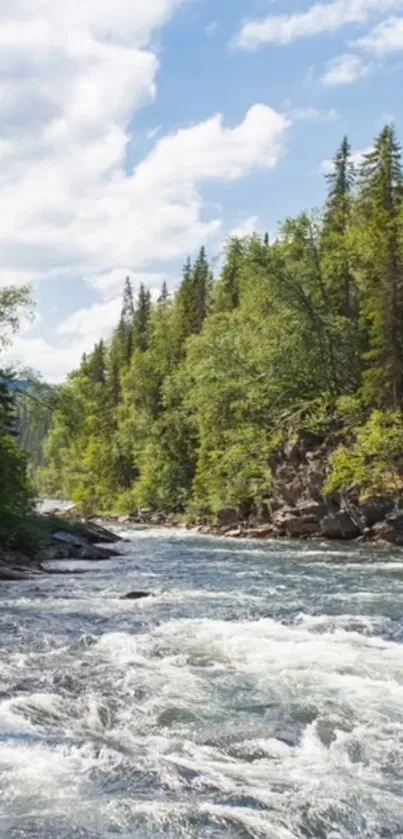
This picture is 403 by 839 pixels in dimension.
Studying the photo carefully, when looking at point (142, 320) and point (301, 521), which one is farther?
point (142, 320)

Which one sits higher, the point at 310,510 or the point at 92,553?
the point at 310,510

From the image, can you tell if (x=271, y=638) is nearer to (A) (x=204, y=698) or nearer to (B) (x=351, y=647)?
(B) (x=351, y=647)

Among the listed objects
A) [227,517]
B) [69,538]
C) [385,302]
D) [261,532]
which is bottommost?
[261,532]

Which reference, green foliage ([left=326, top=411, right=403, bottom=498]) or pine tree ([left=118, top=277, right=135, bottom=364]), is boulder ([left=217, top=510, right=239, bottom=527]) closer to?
green foliage ([left=326, top=411, right=403, bottom=498])

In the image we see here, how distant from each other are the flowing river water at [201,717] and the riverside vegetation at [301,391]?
15647mm

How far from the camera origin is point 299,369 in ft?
159

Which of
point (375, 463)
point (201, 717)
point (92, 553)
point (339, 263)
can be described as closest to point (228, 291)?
point (339, 263)

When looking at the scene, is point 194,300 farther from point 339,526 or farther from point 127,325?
point 339,526

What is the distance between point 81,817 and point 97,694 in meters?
3.70

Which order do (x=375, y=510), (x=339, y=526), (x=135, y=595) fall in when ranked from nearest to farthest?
(x=135, y=595) → (x=375, y=510) → (x=339, y=526)

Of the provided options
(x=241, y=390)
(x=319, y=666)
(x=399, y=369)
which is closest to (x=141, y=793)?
(x=319, y=666)

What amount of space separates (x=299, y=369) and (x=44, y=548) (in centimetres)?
2318

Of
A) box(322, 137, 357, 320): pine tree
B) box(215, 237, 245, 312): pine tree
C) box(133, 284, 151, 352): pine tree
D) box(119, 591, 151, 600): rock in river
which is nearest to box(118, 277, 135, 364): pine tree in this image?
box(133, 284, 151, 352): pine tree

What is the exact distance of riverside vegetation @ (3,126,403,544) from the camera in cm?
3872
